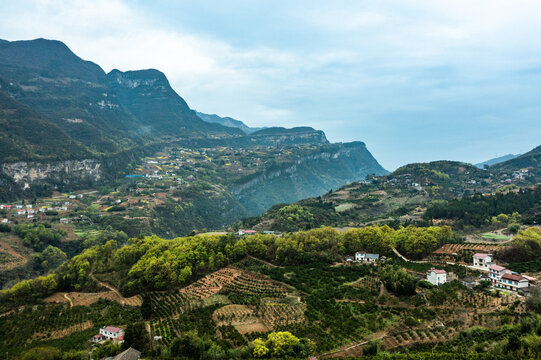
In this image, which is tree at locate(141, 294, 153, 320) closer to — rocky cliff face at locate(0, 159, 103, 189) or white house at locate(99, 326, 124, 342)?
white house at locate(99, 326, 124, 342)

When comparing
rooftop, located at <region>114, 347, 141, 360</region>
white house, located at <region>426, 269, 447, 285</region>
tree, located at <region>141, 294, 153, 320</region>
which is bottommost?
tree, located at <region>141, 294, 153, 320</region>

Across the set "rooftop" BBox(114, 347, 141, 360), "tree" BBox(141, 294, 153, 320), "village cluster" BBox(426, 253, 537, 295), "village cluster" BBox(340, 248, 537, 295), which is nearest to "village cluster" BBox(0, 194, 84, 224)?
"tree" BBox(141, 294, 153, 320)

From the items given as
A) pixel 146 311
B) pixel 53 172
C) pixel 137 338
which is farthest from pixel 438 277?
pixel 53 172

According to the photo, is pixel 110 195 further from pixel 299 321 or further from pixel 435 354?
pixel 435 354

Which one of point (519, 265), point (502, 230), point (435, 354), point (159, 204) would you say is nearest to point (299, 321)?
point (435, 354)

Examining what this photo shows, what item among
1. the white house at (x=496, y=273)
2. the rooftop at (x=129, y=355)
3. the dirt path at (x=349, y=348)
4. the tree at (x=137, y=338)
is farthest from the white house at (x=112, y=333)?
the white house at (x=496, y=273)

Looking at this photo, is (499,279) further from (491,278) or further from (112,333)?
(112,333)

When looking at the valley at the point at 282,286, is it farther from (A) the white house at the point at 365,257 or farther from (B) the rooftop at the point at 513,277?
(A) the white house at the point at 365,257
